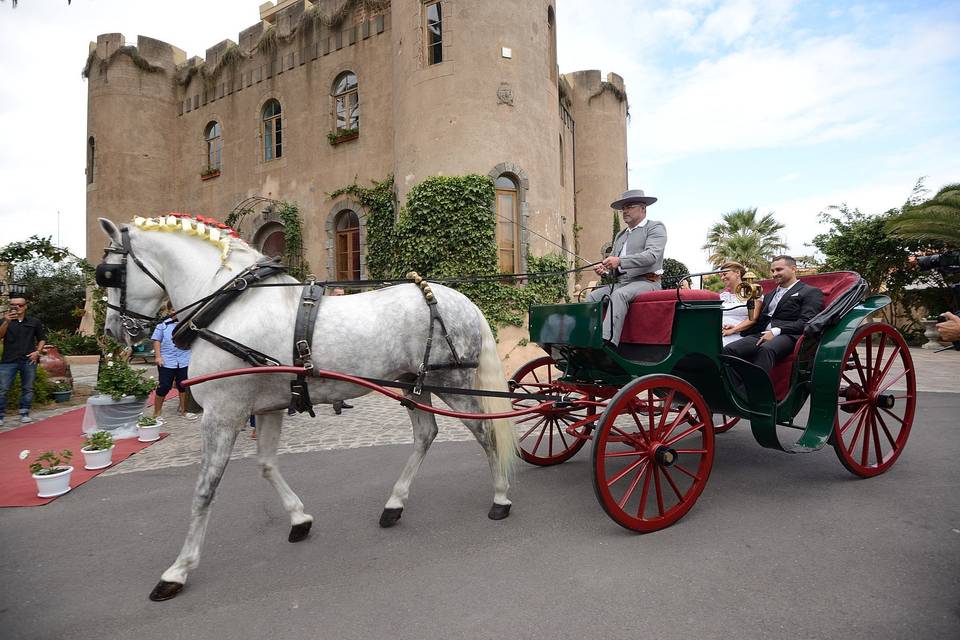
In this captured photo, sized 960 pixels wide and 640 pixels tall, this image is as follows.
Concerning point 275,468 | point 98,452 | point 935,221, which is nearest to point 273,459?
point 275,468

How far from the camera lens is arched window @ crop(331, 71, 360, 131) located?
14.2 metres

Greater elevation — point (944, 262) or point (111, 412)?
point (944, 262)

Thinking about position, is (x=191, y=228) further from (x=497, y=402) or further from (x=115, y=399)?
(x=115, y=399)

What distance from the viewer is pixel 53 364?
402 inches

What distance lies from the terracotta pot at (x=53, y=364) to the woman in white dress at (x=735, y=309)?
11.7 metres

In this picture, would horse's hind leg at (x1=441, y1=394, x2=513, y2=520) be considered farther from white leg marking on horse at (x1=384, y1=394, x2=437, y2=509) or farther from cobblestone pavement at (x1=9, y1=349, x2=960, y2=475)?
cobblestone pavement at (x1=9, y1=349, x2=960, y2=475)

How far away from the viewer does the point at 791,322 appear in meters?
4.49

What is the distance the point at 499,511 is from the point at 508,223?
30.4ft

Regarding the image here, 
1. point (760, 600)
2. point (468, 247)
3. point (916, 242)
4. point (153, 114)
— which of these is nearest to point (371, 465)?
point (760, 600)

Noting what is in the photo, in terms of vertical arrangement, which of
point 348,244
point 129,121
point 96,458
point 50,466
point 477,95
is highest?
point 129,121

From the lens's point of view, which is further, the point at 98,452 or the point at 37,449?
the point at 37,449

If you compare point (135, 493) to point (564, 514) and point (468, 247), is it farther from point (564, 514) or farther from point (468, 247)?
point (468, 247)

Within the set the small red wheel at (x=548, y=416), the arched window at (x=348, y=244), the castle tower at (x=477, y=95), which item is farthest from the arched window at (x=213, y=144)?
the small red wheel at (x=548, y=416)

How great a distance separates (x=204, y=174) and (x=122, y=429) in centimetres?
1267
